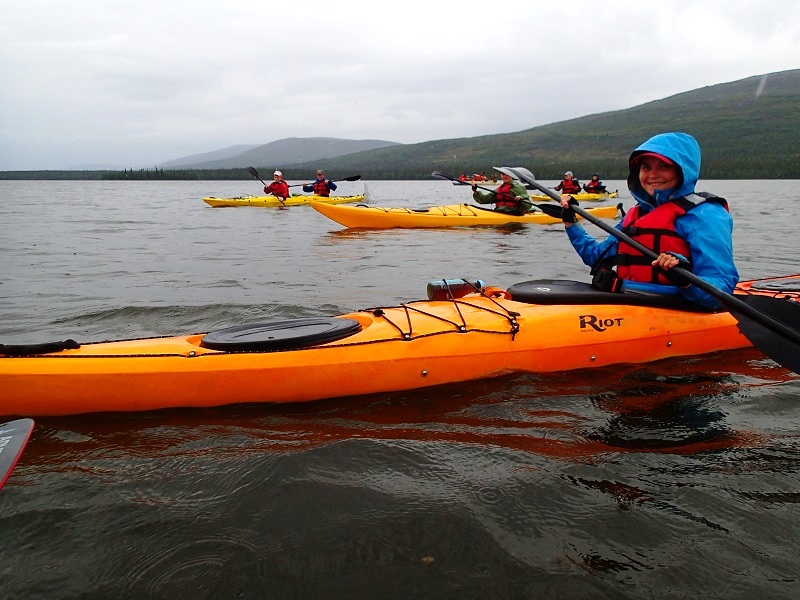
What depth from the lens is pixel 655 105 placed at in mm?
134500

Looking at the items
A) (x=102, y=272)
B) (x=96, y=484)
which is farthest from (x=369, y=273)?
(x=96, y=484)

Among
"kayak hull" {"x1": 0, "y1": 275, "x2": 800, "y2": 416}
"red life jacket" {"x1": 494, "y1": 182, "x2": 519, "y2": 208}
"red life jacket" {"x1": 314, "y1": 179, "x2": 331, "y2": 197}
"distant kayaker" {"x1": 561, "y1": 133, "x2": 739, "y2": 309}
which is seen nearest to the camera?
"kayak hull" {"x1": 0, "y1": 275, "x2": 800, "y2": 416}

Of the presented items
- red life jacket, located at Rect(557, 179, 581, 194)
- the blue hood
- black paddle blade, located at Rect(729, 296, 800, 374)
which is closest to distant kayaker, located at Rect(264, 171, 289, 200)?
red life jacket, located at Rect(557, 179, 581, 194)

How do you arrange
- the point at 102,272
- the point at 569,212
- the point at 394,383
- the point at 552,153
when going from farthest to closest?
the point at 552,153 < the point at 102,272 < the point at 569,212 < the point at 394,383

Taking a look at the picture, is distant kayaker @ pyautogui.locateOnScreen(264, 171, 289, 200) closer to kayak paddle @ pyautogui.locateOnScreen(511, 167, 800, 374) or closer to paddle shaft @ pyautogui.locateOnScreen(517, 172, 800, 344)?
paddle shaft @ pyautogui.locateOnScreen(517, 172, 800, 344)

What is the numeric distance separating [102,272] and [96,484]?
21.9 ft

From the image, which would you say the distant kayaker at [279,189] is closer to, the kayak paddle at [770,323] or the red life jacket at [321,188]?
the red life jacket at [321,188]

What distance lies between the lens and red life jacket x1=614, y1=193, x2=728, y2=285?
421 cm

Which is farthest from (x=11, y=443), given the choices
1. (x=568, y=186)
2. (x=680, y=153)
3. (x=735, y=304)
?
(x=568, y=186)

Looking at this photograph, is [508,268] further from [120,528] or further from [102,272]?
[120,528]

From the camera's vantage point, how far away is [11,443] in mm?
2354

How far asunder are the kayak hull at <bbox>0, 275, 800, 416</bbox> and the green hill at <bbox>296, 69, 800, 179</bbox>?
58148mm

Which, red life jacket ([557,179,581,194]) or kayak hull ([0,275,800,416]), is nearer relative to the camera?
kayak hull ([0,275,800,416])

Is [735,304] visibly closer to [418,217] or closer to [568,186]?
[418,217]
